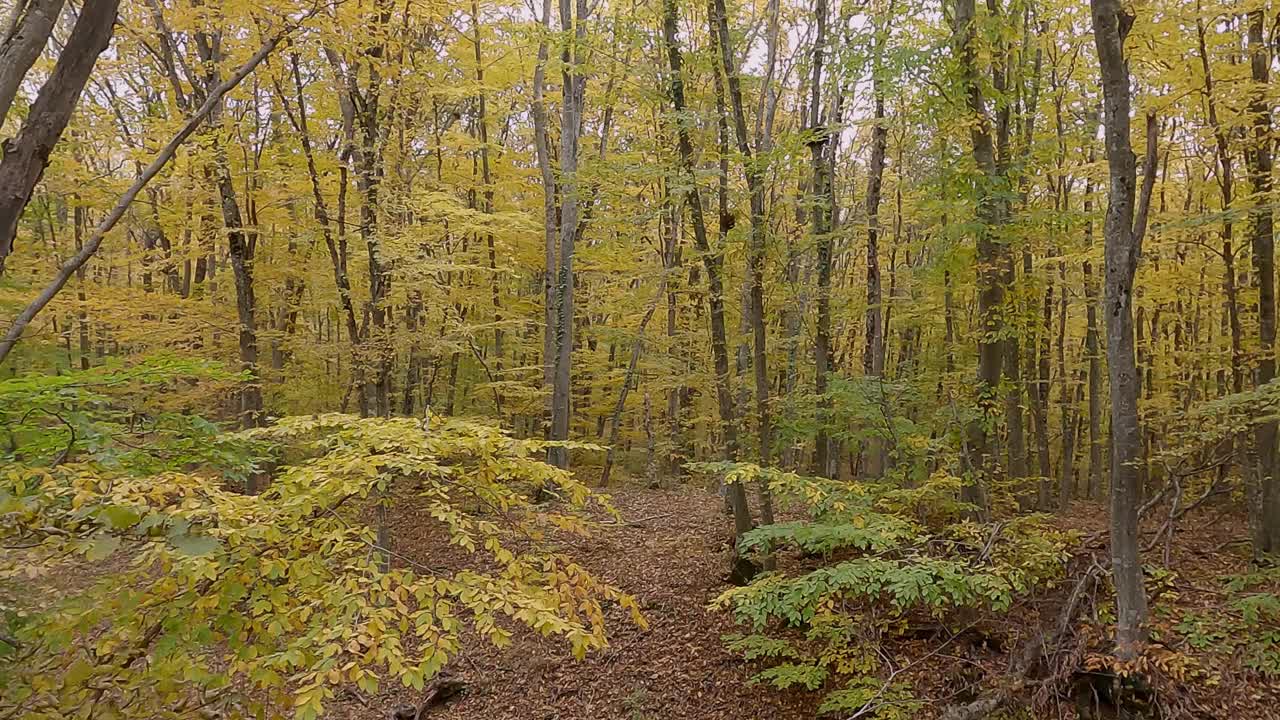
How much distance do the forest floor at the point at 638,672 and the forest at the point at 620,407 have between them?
46 mm

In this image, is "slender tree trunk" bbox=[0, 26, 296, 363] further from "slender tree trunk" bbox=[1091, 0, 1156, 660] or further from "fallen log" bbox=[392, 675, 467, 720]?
"slender tree trunk" bbox=[1091, 0, 1156, 660]

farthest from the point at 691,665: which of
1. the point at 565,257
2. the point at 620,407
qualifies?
the point at 620,407

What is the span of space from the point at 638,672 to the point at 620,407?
8.95m

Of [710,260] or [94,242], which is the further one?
[710,260]

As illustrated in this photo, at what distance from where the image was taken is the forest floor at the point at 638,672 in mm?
6930

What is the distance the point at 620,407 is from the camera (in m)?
16.2

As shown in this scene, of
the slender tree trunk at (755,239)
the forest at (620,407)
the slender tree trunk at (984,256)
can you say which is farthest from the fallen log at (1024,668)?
the slender tree trunk at (755,239)

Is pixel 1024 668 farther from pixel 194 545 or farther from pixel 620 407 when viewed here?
pixel 620 407

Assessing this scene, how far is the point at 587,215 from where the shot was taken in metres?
15.5

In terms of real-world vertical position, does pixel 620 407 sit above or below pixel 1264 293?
below

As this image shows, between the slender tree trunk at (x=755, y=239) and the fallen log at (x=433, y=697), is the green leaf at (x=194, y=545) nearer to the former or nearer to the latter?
the fallen log at (x=433, y=697)

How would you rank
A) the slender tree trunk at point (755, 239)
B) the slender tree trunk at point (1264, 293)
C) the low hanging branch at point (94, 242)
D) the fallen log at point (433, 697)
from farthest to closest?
the slender tree trunk at point (755, 239) → the slender tree trunk at point (1264, 293) → the fallen log at point (433, 697) → the low hanging branch at point (94, 242)

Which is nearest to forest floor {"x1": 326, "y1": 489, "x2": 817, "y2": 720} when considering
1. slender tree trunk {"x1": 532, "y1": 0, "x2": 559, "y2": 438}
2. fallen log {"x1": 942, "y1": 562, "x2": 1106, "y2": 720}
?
fallen log {"x1": 942, "y1": 562, "x2": 1106, "y2": 720}

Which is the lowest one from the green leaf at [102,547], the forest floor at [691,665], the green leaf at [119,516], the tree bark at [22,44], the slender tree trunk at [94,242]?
the forest floor at [691,665]
